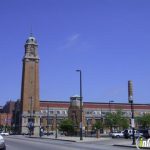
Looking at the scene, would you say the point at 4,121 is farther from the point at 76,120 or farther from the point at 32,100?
the point at 76,120

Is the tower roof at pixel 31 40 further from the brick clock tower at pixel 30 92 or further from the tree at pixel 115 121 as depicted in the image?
the tree at pixel 115 121

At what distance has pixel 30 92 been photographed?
153 metres

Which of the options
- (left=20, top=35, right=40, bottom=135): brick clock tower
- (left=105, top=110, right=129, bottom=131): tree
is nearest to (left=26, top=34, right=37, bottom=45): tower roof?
(left=20, top=35, right=40, bottom=135): brick clock tower

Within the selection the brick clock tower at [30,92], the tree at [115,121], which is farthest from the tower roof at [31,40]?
the tree at [115,121]

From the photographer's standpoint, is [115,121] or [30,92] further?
[30,92]

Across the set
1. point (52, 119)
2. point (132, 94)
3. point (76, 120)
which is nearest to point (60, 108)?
point (52, 119)

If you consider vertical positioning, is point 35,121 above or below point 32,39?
below

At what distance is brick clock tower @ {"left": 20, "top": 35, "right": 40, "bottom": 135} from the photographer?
502 feet

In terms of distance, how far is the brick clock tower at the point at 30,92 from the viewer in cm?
15312

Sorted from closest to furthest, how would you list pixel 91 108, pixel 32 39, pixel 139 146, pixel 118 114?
pixel 139 146 < pixel 118 114 < pixel 32 39 < pixel 91 108

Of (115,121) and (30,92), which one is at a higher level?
(30,92)

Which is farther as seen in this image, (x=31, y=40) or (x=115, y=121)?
(x=31, y=40)

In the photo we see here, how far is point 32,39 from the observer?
540ft

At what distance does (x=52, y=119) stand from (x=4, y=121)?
29.3 meters
